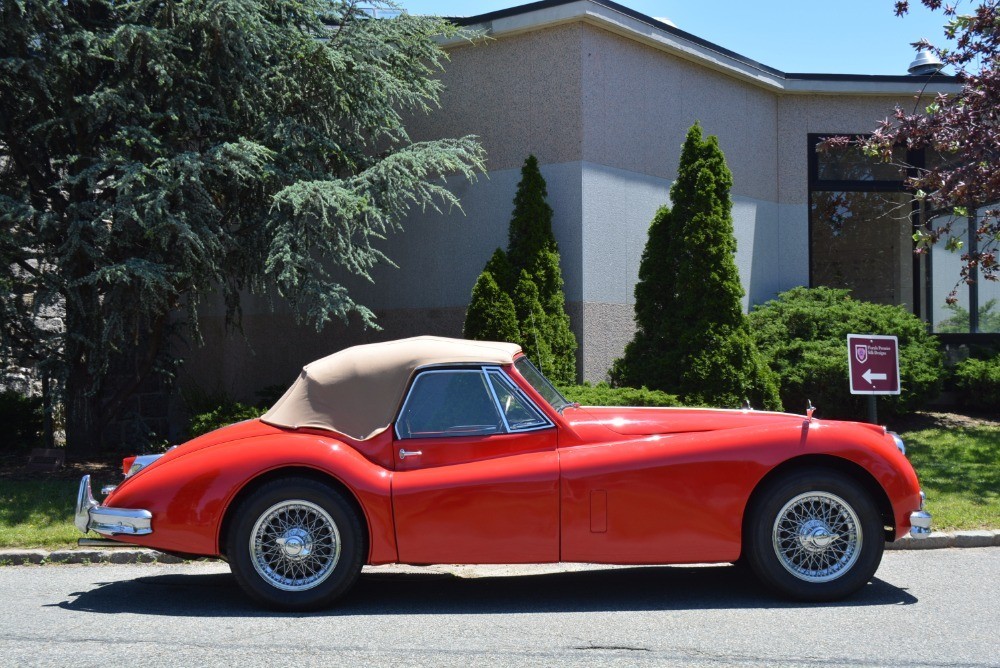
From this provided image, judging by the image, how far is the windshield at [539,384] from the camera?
638 cm

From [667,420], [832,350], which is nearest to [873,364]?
[667,420]

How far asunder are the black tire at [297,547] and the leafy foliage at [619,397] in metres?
4.49

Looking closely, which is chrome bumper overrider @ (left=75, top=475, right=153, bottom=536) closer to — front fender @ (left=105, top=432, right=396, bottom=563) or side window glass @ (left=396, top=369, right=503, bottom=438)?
front fender @ (left=105, top=432, right=396, bottom=563)

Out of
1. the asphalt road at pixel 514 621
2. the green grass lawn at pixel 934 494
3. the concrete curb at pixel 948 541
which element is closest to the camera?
the asphalt road at pixel 514 621

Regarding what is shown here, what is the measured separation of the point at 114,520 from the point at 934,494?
23.3ft

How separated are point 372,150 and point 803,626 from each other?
31.8ft

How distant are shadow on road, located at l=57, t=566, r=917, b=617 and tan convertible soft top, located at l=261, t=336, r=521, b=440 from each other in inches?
44.8

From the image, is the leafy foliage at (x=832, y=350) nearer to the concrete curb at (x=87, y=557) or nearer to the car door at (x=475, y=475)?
the car door at (x=475, y=475)

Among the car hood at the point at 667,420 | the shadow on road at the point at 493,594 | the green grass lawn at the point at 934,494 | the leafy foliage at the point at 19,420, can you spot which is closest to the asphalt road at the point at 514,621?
the shadow on road at the point at 493,594

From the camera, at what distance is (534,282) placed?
1162 cm

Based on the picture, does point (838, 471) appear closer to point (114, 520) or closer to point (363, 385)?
point (363, 385)

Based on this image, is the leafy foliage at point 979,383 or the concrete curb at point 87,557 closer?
the concrete curb at point 87,557

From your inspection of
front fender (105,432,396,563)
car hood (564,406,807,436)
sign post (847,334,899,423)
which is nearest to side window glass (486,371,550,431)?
car hood (564,406,807,436)

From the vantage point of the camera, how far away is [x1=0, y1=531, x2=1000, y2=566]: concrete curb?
7.47 meters
